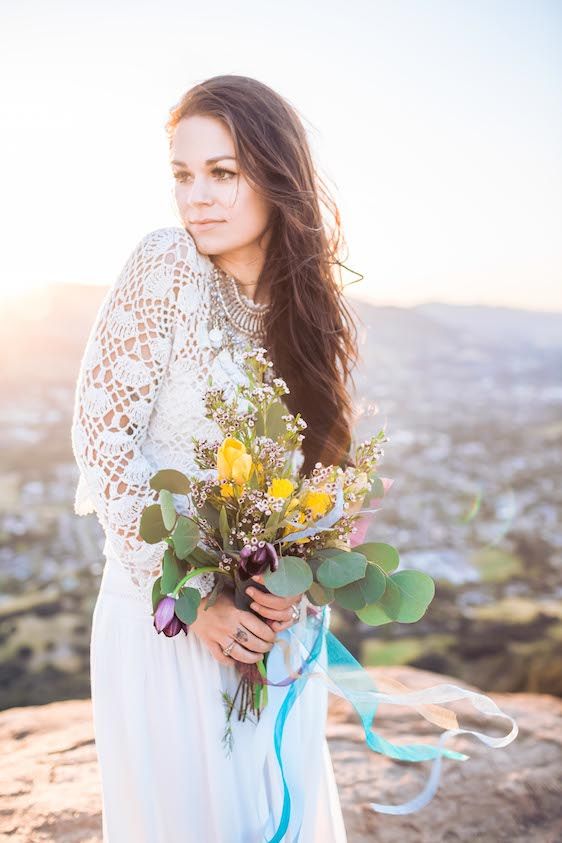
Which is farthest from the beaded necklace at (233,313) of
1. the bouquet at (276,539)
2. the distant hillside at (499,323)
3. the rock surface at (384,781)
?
the distant hillside at (499,323)

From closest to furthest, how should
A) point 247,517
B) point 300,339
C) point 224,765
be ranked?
1. point 247,517
2. point 224,765
3. point 300,339

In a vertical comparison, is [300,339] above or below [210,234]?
below

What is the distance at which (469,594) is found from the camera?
612cm

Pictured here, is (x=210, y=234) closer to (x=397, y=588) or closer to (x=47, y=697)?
(x=397, y=588)

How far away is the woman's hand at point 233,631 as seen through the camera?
137cm

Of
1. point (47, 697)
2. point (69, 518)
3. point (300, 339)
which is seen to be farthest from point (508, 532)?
point (300, 339)

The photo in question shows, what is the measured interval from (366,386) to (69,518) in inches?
127

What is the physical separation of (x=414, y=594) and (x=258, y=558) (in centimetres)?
35

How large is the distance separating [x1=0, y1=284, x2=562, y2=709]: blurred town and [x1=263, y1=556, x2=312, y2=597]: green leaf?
0.98 metres

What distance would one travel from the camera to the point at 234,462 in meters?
1.18

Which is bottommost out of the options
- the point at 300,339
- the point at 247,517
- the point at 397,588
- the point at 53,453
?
the point at 53,453

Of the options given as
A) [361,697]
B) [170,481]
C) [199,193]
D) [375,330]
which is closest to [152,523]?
[170,481]

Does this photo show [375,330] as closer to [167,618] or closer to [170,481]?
[170,481]

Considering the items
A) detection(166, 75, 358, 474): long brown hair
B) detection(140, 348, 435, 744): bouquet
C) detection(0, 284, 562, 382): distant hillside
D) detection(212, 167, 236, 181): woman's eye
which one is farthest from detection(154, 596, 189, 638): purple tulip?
detection(0, 284, 562, 382): distant hillside
